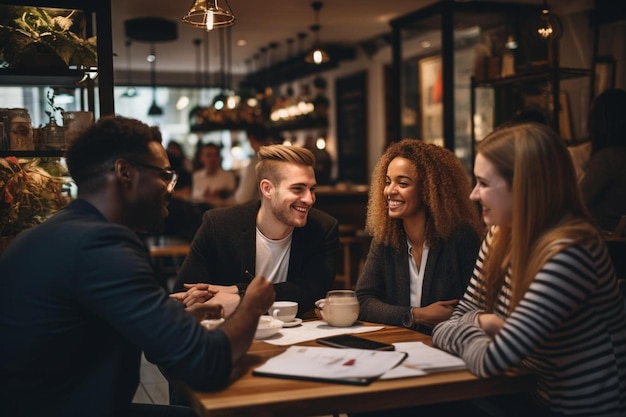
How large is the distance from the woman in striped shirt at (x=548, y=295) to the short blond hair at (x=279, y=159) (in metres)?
1.13

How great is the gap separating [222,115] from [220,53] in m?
1.34

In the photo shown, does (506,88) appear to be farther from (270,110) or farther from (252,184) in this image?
(270,110)

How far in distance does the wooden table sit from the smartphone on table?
0.90ft

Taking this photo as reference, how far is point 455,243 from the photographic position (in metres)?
2.75

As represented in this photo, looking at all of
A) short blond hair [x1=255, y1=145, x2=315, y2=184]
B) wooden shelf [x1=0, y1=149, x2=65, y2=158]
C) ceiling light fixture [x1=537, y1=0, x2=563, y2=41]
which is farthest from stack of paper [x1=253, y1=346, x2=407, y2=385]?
ceiling light fixture [x1=537, y1=0, x2=563, y2=41]

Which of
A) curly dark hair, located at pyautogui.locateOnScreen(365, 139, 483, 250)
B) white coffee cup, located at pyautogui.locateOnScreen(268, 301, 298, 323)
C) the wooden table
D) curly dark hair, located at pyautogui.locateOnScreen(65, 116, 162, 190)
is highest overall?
curly dark hair, located at pyautogui.locateOnScreen(65, 116, 162, 190)

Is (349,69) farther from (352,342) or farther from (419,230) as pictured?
(352,342)

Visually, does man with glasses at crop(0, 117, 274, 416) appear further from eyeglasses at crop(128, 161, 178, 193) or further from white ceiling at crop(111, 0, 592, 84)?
white ceiling at crop(111, 0, 592, 84)

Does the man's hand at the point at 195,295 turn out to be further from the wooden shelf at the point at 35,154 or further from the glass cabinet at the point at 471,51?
the glass cabinet at the point at 471,51

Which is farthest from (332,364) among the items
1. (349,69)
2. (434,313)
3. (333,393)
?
(349,69)

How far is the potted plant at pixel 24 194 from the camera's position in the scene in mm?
3361

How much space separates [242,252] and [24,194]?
113cm

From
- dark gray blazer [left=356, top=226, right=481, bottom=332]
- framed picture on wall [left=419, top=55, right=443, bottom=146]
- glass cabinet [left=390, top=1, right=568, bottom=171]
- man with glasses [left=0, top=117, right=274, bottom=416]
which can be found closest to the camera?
man with glasses [left=0, top=117, right=274, bottom=416]

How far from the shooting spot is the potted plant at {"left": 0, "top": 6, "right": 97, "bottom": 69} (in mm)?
3457
